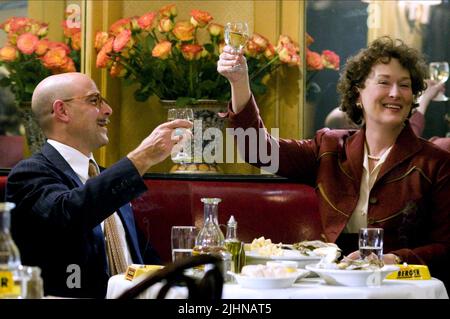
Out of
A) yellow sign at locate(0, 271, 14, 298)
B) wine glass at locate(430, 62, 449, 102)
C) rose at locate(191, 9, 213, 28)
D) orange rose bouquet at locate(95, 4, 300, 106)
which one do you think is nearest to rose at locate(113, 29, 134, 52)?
orange rose bouquet at locate(95, 4, 300, 106)

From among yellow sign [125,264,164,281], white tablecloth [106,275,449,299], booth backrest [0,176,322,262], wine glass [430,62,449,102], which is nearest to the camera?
white tablecloth [106,275,449,299]

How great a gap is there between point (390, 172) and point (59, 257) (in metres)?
1.03

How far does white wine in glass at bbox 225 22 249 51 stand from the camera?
2.49m

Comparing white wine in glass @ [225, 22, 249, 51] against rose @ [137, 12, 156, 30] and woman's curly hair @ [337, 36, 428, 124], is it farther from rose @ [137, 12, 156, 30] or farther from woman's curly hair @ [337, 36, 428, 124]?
rose @ [137, 12, 156, 30]

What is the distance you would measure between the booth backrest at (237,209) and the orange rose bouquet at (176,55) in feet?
1.24

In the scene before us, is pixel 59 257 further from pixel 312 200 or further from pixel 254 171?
pixel 254 171

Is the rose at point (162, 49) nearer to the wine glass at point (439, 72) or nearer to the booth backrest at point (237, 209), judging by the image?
the booth backrest at point (237, 209)

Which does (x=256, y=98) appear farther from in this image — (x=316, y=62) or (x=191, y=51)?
(x=191, y=51)

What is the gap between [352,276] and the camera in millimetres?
2025

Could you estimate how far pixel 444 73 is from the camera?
161 inches

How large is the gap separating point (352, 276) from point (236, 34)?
817 millimetres

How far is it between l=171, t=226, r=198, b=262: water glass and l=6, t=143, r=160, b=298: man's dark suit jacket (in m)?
0.24

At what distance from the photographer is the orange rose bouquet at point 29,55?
362 centimetres

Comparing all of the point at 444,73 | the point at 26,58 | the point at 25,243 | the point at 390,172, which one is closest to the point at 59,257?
the point at 25,243
